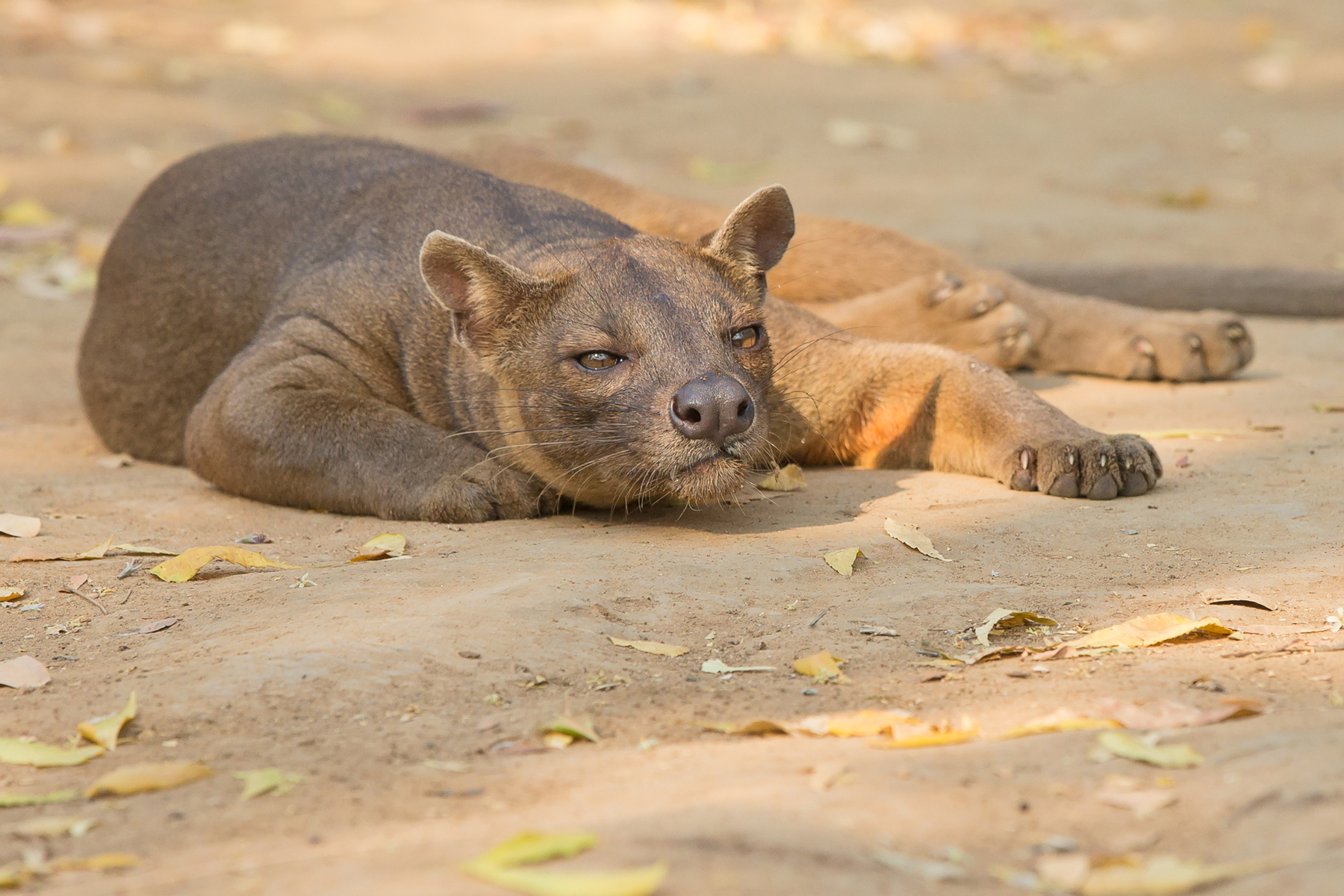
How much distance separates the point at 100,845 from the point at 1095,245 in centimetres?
679

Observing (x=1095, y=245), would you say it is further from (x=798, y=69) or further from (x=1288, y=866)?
(x=1288, y=866)

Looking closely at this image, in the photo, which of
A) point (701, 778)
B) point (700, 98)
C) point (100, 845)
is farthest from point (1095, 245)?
point (100, 845)

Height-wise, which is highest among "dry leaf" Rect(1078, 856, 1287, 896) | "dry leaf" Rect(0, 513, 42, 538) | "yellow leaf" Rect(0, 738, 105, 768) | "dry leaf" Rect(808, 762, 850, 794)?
"dry leaf" Rect(1078, 856, 1287, 896)

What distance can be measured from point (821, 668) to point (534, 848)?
969 mm

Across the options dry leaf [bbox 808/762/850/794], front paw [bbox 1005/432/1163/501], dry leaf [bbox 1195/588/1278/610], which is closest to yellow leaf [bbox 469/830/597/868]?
dry leaf [bbox 808/762/850/794]

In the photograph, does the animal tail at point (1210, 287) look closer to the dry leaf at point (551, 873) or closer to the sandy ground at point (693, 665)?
the sandy ground at point (693, 665)

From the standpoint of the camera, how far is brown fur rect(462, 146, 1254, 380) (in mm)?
5281

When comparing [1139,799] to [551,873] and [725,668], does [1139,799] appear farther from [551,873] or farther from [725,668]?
[725,668]

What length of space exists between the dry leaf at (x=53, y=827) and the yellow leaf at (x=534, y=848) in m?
0.69

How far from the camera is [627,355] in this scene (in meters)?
3.73

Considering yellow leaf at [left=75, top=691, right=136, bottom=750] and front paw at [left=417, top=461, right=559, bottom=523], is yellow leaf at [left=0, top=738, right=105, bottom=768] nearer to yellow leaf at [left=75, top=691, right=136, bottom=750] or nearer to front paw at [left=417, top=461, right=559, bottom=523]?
yellow leaf at [left=75, top=691, right=136, bottom=750]

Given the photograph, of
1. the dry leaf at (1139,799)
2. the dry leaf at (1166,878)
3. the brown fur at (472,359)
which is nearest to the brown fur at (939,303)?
the brown fur at (472,359)

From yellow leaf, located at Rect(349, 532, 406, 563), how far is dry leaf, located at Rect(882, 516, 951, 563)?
4.20 feet

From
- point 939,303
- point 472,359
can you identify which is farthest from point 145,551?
point 939,303
